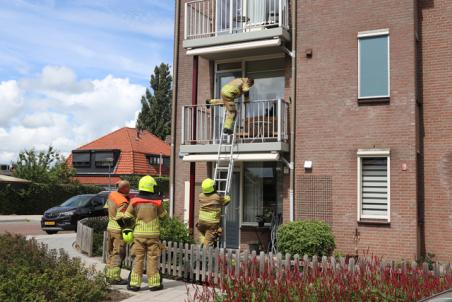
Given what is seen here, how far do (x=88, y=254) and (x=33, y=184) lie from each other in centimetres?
2046

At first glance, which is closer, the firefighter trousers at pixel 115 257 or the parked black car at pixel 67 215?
the firefighter trousers at pixel 115 257

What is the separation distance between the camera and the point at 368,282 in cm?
557

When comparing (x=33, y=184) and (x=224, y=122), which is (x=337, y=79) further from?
(x=33, y=184)

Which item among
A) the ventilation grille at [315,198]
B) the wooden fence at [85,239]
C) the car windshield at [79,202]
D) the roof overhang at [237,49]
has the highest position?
the roof overhang at [237,49]

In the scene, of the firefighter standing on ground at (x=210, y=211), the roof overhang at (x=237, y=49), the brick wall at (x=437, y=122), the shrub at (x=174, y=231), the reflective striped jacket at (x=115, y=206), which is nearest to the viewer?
the reflective striped jacket at (x=115, y=206)

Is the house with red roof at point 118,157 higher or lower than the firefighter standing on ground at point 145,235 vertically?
higher

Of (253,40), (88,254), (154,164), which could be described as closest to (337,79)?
(253,40)

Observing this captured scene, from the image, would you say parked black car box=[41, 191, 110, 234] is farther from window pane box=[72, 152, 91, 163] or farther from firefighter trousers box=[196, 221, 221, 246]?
window pane box=[72, 152, 91, 163]

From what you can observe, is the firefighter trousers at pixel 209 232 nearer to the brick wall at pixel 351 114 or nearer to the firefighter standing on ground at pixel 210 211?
the firefighter standing on ground at pixel 210 211

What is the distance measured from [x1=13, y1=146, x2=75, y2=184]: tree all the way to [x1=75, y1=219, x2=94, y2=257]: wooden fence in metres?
21.7

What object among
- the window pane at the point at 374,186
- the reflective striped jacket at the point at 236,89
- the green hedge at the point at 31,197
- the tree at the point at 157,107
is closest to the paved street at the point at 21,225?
the green hedge at the point at 31,197

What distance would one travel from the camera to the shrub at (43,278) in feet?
22.8

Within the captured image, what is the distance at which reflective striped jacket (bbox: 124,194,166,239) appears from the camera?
8.38 metres

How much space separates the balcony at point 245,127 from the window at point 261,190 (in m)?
0.90
